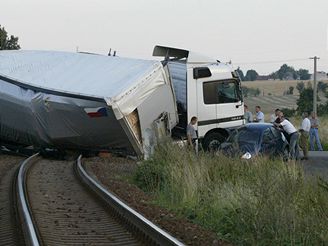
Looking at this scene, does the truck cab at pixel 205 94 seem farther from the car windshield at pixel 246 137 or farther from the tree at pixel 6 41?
the tree at pixel 6 41

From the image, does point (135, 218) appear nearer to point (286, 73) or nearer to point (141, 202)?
point (141, 202)

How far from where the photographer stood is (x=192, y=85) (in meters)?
20.7

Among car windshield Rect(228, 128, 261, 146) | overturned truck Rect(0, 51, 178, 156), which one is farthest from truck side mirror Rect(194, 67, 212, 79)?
car windshield Rect(228, 128, 261, 146)

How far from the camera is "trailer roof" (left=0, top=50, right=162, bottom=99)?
726 inches

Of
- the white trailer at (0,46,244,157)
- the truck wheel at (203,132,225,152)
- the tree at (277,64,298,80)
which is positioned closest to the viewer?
the white trailer at (0,46,244,157)

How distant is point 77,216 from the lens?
986 centimetres

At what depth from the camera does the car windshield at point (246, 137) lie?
56.0ft

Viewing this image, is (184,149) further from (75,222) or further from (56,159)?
(56,159)

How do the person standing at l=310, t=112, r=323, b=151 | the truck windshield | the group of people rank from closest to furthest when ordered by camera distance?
the group of people < the truck windshield < the person standing at l=310, t=112, r=323, b=151

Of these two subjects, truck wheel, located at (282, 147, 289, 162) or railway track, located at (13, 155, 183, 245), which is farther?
truck wheel, located at (282, 147, 289, 162)

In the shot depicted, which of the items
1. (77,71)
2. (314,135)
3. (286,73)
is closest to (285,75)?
(286,73)

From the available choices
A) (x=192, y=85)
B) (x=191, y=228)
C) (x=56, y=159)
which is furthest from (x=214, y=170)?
(x=56, y=159)

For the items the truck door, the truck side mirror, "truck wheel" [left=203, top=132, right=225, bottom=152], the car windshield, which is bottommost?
"truck wheel" [left=203, top=132, right=225, bottom=152]

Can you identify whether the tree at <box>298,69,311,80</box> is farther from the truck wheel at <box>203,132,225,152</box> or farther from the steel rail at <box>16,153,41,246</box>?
the steel rail at <box>16,153,41,246</box>
